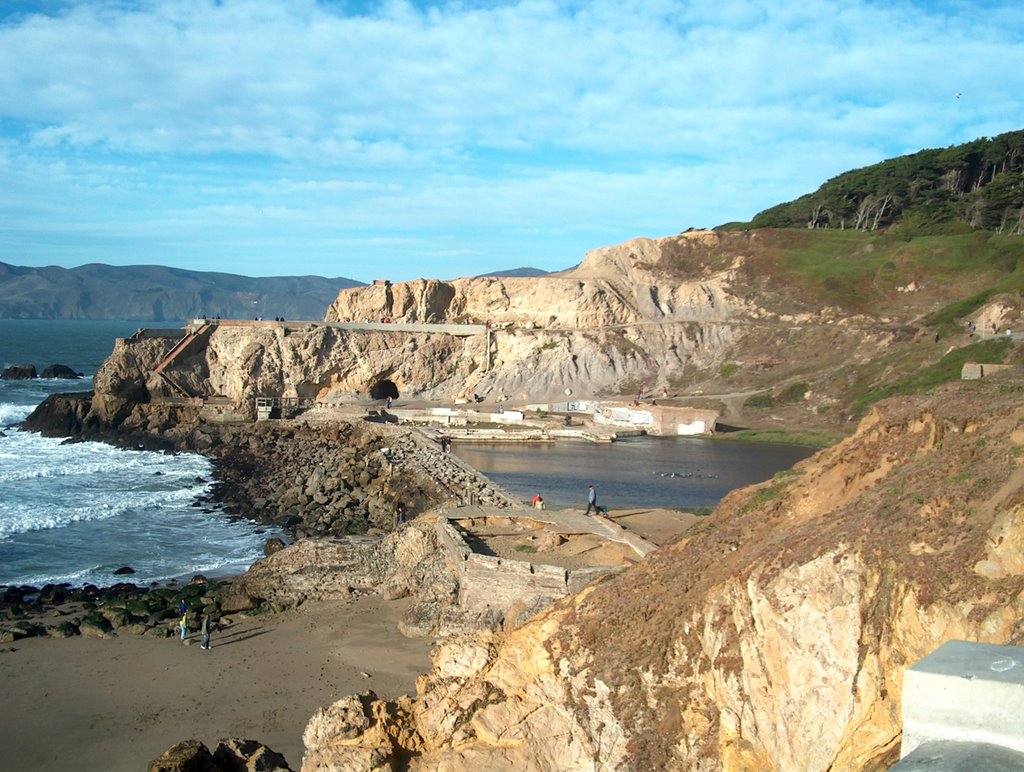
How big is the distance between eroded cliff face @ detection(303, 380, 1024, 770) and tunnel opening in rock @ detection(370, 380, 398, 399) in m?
44.0

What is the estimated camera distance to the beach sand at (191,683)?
1308cm

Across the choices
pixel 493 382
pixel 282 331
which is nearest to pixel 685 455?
pixel 493 382

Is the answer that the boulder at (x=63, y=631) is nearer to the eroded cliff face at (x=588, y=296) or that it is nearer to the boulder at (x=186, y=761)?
the boulder at (x=186, y=761)

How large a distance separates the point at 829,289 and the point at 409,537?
43.2 m

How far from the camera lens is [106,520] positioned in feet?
89.0

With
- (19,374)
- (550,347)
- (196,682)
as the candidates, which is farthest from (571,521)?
(19,374)

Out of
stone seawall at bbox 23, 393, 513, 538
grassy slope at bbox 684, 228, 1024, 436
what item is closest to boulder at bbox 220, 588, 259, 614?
stone seawall at bbox 23, 393, 513, 538

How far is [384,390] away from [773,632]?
48.1 metres

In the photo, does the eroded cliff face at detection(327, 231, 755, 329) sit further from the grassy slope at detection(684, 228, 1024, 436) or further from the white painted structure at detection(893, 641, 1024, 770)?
the white painted structure at detection(893, 641, 1024, 770)

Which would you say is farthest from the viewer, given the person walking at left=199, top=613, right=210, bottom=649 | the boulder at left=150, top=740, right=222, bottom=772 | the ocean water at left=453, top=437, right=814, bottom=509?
the ocean water at left=453, top=437, right=814, bottom=509

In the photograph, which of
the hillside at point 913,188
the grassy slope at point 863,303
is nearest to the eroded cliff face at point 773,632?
the grassy slope at point 863,303

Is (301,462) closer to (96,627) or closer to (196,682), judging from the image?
(96,627)

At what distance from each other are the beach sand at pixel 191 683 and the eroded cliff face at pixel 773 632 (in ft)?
15.7

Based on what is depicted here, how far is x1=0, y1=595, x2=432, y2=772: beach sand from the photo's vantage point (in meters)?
13.1
